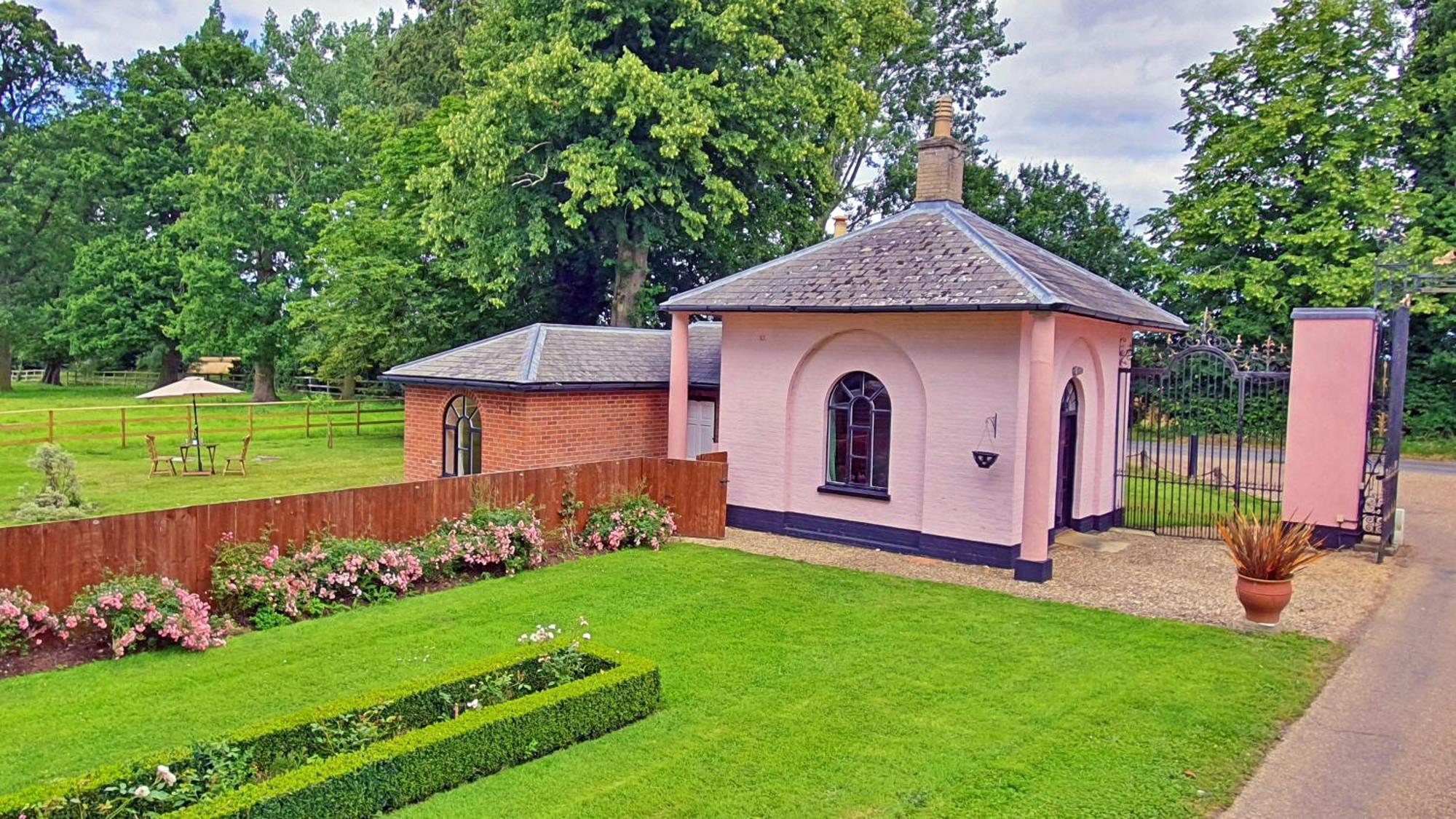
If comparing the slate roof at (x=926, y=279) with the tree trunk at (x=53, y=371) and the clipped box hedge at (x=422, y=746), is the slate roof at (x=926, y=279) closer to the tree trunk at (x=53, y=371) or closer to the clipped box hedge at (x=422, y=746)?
the clipped box hedge at (x=422, y=746)

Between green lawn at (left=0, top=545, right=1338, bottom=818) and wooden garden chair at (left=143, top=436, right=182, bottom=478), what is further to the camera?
wooden garden chair at (left=143, top=436, right=182, bottom=478)

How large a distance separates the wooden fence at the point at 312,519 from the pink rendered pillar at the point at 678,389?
49.5 inches

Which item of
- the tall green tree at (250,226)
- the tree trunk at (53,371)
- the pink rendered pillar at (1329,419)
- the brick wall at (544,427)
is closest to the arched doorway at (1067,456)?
the pink rendered pillar at (1329,419)

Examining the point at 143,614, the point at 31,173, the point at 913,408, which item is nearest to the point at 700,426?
the point at 913,408

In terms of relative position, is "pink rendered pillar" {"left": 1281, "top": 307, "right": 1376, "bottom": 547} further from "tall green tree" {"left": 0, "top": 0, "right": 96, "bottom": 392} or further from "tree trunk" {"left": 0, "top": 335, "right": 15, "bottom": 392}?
"tree trunk" {"left": 0, "top": 335, "right": 15, "bottom": 392}

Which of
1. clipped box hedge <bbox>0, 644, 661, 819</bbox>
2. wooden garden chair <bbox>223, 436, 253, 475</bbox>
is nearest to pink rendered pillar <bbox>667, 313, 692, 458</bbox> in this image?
clipped box hedge <bbox>0, 644, 661, 819</bbox>

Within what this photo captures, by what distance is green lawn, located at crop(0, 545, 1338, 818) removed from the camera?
5.98 meters

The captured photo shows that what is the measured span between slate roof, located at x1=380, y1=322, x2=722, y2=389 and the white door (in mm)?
465

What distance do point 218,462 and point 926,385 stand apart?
18627 millimetres

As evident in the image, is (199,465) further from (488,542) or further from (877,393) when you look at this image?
(877,393)

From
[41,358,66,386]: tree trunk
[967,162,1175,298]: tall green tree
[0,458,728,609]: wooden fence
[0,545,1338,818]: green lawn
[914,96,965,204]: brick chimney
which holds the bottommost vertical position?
[0,545,1338,818]: green lawn

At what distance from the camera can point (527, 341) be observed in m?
17.2

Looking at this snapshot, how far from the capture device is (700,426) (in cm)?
1802

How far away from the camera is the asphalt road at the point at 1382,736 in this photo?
6.01m
